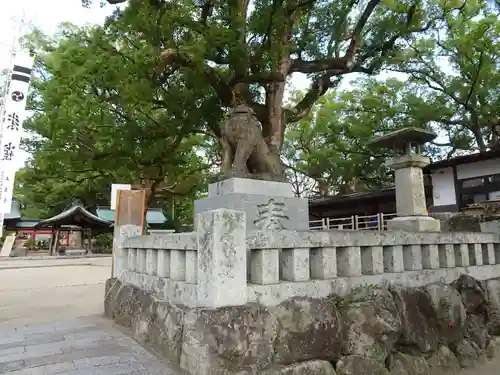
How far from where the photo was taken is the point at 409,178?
6074mm

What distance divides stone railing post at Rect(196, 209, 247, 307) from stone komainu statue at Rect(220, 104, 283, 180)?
2.50m

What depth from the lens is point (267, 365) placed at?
2.73 metres

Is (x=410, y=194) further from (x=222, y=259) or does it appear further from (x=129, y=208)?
(x=129, y=208)

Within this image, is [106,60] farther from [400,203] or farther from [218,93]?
[400,203]

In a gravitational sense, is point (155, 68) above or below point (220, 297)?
above

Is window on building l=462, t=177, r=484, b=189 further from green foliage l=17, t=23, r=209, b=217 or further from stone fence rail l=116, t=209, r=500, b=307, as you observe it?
stone fence rail l=116, t=209, r=500, b=307

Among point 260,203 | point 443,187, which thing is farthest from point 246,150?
point 443,187

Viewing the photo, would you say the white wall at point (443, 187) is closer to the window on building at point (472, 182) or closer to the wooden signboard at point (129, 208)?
the window on building at point (472, 182)

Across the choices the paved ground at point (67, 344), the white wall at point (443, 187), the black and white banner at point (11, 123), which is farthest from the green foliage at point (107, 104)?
the white wall at point (443, 187)

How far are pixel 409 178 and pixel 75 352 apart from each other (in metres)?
5.43

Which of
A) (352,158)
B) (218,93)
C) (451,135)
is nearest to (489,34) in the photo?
(451,135)

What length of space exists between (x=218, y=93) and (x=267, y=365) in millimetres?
7800

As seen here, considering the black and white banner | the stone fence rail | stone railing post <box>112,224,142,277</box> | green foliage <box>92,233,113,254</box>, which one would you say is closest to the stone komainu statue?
stone railing post <box>112,224,142,277</box>

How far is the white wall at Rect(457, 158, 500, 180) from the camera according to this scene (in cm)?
1489
